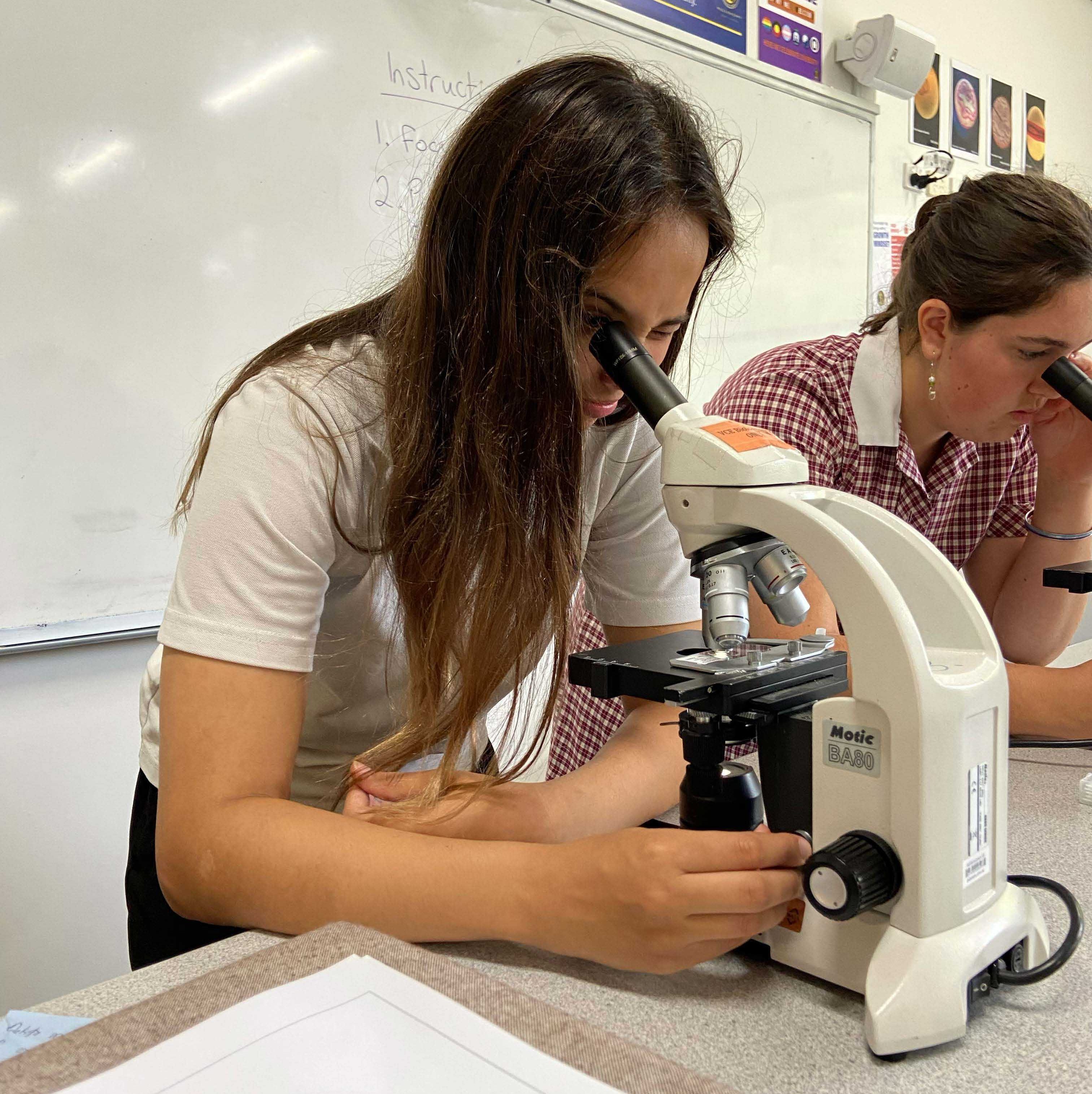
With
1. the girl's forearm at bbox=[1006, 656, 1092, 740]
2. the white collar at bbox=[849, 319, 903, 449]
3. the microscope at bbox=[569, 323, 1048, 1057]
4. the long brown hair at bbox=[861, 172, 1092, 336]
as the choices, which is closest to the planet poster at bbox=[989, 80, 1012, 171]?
the long brown hair at bbox=[861, 172, 1092, 336]

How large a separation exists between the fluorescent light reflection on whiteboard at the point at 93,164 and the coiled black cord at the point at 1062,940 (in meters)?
1.44

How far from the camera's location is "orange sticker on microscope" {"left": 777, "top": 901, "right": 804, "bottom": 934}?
1.82 feet

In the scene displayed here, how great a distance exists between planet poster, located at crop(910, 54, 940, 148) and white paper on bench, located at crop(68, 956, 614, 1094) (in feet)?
10.2

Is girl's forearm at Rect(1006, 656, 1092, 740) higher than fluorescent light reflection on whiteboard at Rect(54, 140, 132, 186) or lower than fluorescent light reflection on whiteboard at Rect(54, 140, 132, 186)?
lower

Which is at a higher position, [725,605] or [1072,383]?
[1072,383]

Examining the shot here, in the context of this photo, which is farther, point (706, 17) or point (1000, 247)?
point (706, 17)

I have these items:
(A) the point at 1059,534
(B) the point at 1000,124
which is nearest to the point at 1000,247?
(A) the point at 1059,534

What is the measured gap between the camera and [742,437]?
1.79ft

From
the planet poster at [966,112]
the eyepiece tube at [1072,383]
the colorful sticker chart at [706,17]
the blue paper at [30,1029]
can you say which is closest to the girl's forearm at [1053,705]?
the eyepiece tube at [1072,383]

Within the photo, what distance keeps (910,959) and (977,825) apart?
0.08 m

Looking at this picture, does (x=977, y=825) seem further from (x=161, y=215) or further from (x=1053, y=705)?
(x=161, y=215)

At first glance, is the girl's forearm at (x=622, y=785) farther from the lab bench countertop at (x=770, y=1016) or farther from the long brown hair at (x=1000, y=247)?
the long brown hair at (x=1000, y=247)

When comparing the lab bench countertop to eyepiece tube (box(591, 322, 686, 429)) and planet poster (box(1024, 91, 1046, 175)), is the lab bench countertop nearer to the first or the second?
eyepiece tube (box(591, 322, 686, 429))

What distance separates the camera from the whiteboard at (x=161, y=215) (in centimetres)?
136
